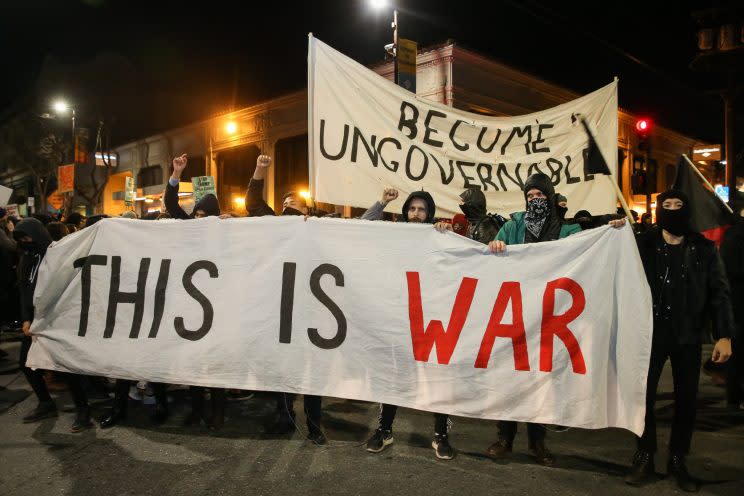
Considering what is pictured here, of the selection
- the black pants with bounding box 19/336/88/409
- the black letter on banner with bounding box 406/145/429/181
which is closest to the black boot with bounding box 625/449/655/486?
the black letter on banner with bounding box 406/145/429/181

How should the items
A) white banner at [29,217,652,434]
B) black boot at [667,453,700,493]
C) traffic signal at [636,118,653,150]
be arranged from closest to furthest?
black boot at [667,453,700,493] < white banner at [29,217,652,434] < traffic signal at [636,118,653,150]

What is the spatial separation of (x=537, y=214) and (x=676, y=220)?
0.86m

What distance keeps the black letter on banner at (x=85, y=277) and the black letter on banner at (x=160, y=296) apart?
544 mm

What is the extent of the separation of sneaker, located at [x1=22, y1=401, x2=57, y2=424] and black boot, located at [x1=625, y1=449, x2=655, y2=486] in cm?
466

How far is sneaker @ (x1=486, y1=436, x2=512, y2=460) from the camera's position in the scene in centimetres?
356

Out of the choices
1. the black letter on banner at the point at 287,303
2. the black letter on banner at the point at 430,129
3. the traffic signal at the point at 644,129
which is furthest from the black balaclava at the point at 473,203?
the traffic signal at the point at 644,129

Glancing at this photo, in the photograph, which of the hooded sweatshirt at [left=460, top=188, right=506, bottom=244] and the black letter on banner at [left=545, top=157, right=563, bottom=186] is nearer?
the hooded sweatshirt at [left=460, top=188, right=506, bottom=244]

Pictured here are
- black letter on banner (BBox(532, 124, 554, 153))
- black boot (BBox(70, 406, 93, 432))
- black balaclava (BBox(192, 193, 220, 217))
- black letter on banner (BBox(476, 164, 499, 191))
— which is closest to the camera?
black boot (BBox(70, 406, 93, 432))

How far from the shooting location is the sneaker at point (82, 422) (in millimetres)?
4176

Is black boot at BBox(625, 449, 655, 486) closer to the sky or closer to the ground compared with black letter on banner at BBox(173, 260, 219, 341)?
closer to the ground

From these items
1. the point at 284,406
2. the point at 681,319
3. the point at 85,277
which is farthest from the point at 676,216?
the point at 85,277

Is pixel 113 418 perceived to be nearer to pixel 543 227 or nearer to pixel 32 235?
pixel 32 235

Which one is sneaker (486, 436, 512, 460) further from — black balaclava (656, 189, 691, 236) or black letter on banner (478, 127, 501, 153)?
black letter on banner (478, 127, 501, 153)

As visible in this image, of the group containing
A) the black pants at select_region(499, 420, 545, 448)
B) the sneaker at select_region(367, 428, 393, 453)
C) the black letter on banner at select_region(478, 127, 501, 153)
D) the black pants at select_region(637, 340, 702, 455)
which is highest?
the black letter on banner at select_region(478, 127, 501, 153)
